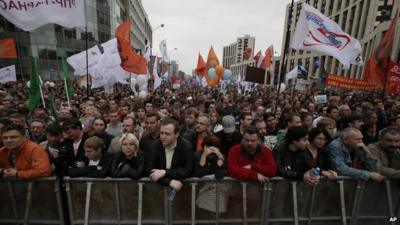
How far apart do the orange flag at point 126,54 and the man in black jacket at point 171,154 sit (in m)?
6.60

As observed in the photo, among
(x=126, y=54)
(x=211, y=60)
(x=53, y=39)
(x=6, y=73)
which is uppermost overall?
(x=53, y=39)

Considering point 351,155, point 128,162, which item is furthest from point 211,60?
point 128,162

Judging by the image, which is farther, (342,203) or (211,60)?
(211,60)

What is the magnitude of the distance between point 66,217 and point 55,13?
177 inches

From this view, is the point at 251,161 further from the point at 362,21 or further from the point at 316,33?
the point at 362,21

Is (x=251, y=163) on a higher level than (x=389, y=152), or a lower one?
lower

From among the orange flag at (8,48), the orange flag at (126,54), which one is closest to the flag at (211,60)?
the orange flag at (126,54)

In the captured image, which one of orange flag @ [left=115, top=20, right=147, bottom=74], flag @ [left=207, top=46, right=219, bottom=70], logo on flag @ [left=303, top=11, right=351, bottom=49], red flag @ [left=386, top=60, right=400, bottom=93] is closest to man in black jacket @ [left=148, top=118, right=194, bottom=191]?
logo on flag @ [left=303, top=11, right=351, bottom=49]

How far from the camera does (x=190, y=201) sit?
2.84m

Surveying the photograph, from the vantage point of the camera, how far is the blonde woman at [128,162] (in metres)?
2.70

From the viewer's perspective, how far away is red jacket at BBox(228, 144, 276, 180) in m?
2.72

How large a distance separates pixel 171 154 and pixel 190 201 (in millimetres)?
637

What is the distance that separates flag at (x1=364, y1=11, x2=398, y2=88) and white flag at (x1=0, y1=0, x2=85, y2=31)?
28.4 ft

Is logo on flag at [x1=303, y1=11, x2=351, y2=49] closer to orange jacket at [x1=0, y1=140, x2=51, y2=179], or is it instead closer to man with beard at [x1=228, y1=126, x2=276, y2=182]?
man with beard at [x1=228, y1=126, x2=276, y2=182]
